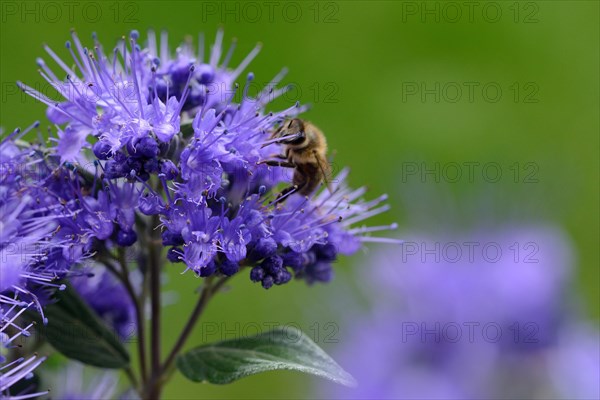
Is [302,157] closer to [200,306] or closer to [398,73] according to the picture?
[200,306]

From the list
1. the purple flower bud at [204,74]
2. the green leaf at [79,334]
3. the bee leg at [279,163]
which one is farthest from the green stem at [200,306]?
→ the purple flower bud at [204,74]

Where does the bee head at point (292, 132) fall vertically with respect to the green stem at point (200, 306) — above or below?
above

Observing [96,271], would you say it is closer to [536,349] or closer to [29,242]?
[29,242]

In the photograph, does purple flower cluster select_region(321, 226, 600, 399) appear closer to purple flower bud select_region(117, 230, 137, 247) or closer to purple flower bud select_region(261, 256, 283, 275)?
purple flower bud select_region(261, 256, 283, 275)

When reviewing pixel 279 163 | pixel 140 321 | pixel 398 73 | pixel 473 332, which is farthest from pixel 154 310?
pixel 398 73

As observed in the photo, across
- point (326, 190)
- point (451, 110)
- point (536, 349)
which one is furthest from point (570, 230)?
point (326, 190)

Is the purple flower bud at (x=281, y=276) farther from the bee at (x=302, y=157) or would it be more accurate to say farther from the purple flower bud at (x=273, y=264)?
the bee at (x=302, y=157)
